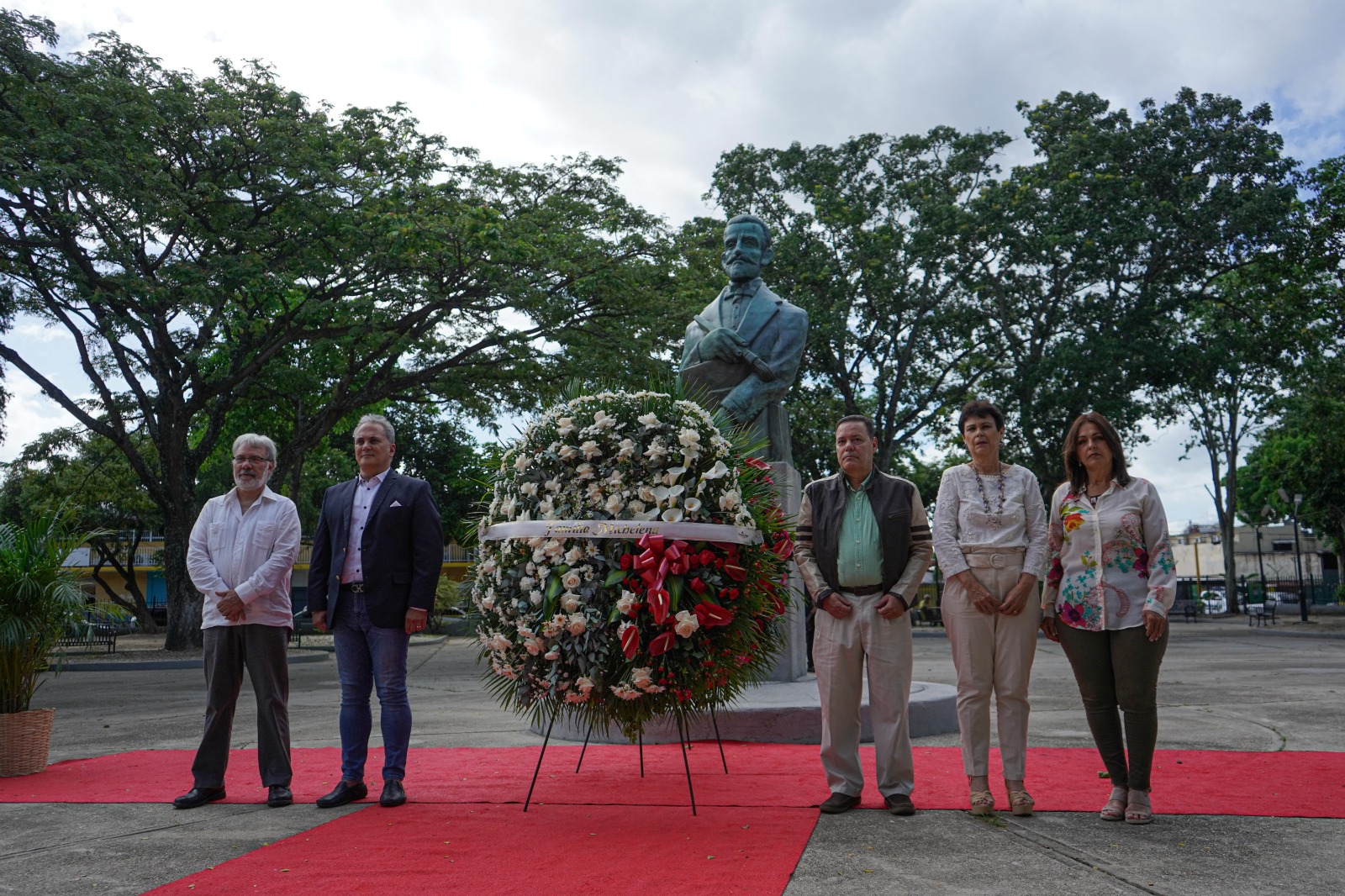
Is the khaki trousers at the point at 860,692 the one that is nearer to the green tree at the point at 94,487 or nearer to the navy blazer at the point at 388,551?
the navy blazer at the point at 388,551

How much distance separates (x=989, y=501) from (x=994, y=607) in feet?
1.63

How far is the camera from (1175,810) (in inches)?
184

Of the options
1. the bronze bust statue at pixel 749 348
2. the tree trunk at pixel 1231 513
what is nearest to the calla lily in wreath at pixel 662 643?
the bronze bust statue at pixel 749 348

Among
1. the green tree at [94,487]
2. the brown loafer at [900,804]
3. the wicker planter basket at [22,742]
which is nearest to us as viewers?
the brown loafer at [900,804]

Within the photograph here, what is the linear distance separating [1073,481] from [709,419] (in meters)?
1.75

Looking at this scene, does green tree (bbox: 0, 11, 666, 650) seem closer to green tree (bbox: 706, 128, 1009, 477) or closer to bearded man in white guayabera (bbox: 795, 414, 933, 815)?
green tree (bbox: 706, 128, 1009, 477)

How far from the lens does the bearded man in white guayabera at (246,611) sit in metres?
5.31

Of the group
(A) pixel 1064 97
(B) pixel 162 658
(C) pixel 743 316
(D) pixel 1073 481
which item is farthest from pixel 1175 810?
(A) pixel 1064 97

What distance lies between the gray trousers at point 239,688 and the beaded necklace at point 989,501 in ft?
11.4

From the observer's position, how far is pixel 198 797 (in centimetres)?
518

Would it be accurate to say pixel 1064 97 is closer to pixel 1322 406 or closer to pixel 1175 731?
pixel 1322 406

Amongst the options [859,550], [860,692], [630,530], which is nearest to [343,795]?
[630,530]

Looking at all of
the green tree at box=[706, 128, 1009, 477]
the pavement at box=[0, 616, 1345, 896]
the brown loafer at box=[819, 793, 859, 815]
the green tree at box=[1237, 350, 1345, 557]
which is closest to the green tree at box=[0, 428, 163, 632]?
the green tree at box=[706, 128, 1009, 477]

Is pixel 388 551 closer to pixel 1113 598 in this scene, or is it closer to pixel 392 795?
pixel 392 795
